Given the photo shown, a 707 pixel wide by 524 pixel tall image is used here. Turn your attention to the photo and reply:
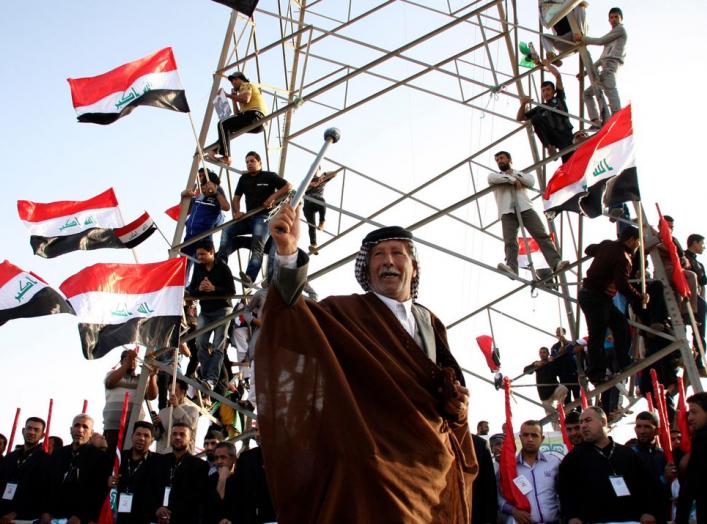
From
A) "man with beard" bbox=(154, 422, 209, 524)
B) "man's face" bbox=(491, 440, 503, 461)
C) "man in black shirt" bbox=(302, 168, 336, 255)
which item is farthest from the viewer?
"man in black shirt" bbox=(302, 168, 336, 255)

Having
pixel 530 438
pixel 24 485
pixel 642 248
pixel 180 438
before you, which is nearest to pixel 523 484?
pixel 530 438

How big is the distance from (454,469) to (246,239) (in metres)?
6.31

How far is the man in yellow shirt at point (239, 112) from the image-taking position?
9078mm

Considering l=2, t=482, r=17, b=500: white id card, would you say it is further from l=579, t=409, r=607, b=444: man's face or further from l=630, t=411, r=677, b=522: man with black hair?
l=630, t=411, r=677, b=522: man with black hair

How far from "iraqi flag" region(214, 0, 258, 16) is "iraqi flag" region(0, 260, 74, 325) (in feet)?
11.7

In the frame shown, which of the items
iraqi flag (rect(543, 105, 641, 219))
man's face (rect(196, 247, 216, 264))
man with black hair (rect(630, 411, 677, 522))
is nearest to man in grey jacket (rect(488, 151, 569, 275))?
iraqi flag (rect(543, 105, 641, 219))

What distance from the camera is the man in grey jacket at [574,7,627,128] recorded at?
28.2ft

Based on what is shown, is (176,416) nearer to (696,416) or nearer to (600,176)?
(600,176)

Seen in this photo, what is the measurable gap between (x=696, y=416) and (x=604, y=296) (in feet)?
8.00

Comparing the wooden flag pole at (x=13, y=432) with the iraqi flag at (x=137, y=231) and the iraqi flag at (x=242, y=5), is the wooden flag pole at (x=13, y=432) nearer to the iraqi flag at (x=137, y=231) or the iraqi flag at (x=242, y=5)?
the iraqi flag at (x=137, y=231)

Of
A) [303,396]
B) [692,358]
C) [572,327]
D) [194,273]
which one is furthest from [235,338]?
[303,396]

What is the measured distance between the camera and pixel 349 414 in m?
2.72

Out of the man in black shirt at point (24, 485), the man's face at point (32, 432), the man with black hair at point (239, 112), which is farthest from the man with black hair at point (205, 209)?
the man in black shirt at point (24, 485)

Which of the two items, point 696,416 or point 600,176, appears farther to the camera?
point 600,176
